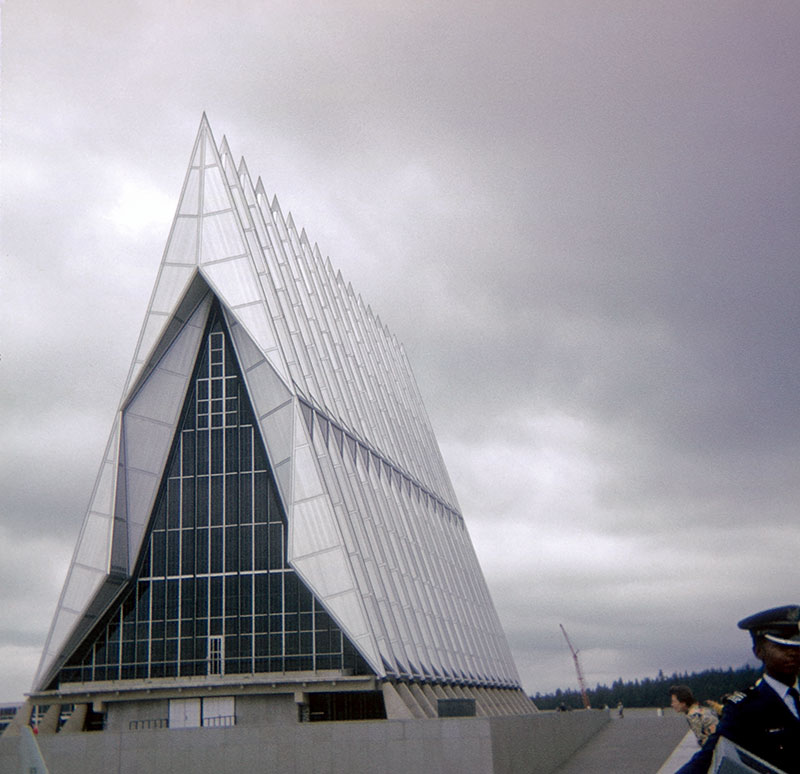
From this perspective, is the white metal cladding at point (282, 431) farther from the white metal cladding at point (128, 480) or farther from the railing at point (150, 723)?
the railing at point (150, 723)

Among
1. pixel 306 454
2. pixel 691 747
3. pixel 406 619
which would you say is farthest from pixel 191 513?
pixel 691 747

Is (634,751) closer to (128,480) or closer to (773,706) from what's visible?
(128,480)

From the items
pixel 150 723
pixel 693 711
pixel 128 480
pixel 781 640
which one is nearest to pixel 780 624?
pixel 781 640

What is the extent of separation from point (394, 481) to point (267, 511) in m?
11.8

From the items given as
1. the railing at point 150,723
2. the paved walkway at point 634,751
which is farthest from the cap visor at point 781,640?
the railing at point 150,723

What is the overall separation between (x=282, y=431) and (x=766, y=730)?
30.1m

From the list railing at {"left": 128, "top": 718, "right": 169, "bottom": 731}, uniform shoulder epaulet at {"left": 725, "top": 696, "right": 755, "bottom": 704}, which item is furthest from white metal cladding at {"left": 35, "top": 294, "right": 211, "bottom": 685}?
uniform shoulder epaulet at {"left": 725, "top": 696, "right": 755, "bottom": 704}

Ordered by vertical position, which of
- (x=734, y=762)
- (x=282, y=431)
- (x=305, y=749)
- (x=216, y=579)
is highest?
(x=282, y=431)

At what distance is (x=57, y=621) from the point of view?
33.7 meters

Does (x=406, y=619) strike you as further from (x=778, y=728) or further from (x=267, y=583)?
(x=778, y=728)

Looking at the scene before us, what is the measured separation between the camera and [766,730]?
489cm

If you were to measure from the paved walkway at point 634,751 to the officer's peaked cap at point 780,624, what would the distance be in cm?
2238

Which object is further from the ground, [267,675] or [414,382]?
[414,382]

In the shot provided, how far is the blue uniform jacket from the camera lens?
191 inches
